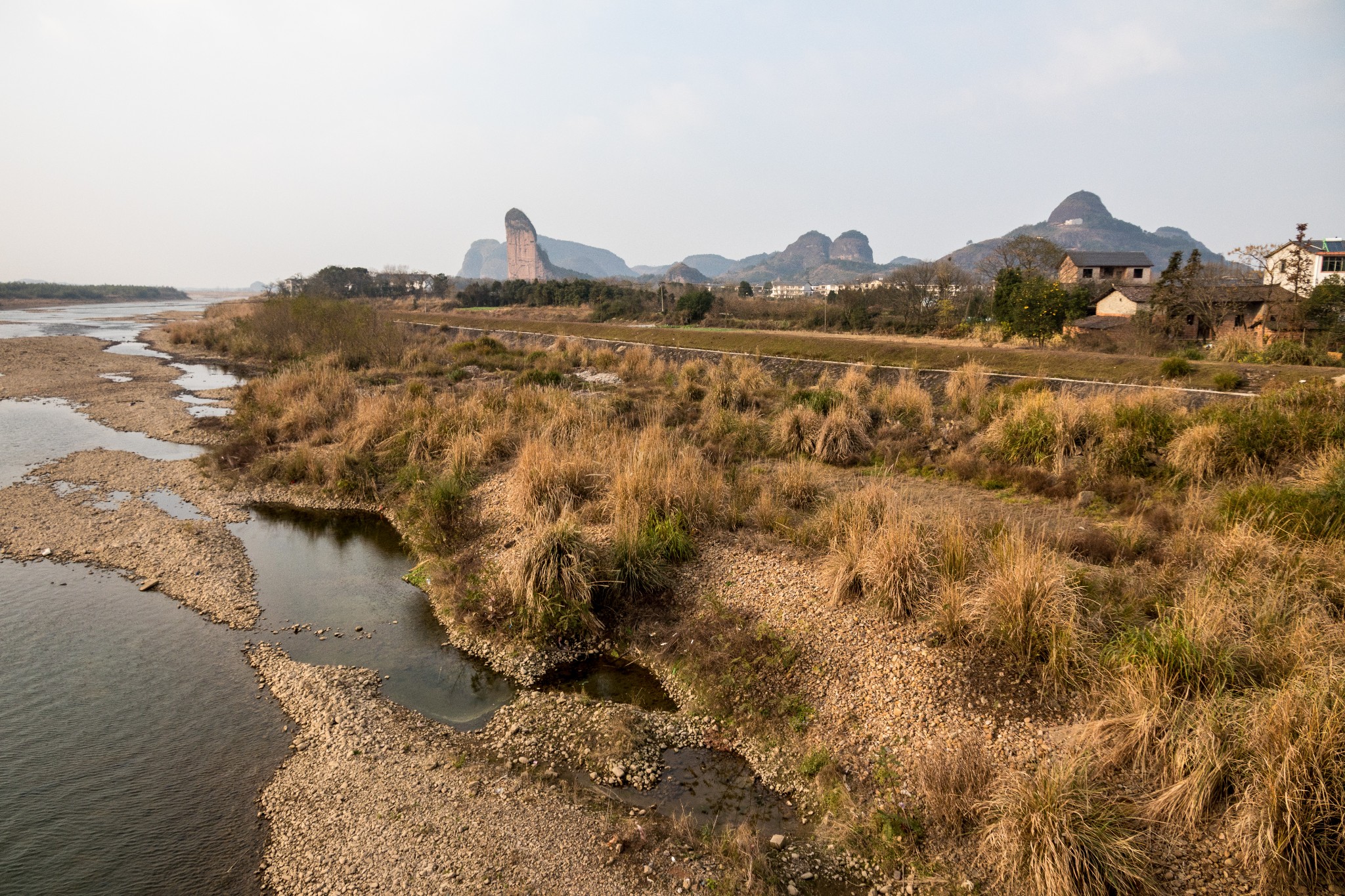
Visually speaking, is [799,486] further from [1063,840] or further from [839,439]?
[1063,840]

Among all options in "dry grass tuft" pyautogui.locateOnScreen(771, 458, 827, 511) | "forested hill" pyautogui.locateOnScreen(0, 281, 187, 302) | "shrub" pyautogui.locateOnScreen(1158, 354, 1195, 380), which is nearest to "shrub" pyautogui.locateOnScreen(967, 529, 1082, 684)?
"dry grass tuft" pyautogui.locateOnScreen(771, 458, 827, 511)

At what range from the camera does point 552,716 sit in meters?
6.27

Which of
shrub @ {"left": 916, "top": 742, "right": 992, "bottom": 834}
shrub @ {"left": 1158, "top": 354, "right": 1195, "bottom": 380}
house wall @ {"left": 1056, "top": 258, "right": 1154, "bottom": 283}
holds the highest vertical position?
house wall @ {"left": 1056, "top": 258, "right": 1154, "bottom": 283}

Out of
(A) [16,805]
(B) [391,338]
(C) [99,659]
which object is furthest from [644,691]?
(B) [391,338]

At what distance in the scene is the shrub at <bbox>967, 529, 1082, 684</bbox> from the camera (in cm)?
561

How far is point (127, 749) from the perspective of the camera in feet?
19.2

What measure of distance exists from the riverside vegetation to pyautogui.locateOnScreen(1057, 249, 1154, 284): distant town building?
179 ft

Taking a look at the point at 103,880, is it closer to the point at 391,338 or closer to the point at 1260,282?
the point at 391,338

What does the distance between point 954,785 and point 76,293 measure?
174176mm

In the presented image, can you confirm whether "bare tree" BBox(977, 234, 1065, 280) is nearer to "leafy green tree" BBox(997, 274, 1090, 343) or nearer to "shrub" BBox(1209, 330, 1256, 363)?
"leafy green tree" BBox(997, 274, 1090, 343)

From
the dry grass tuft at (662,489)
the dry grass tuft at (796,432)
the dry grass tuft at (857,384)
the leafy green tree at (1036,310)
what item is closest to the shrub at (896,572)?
the dry grass tuft at (662,489)

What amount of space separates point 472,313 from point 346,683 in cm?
5219

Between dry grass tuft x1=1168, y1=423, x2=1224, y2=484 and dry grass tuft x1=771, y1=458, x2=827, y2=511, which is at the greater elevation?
dry grass tuft x1=1168, y1=423, x2=1224, y2=484

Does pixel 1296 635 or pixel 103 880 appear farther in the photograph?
pixel 1296 635
